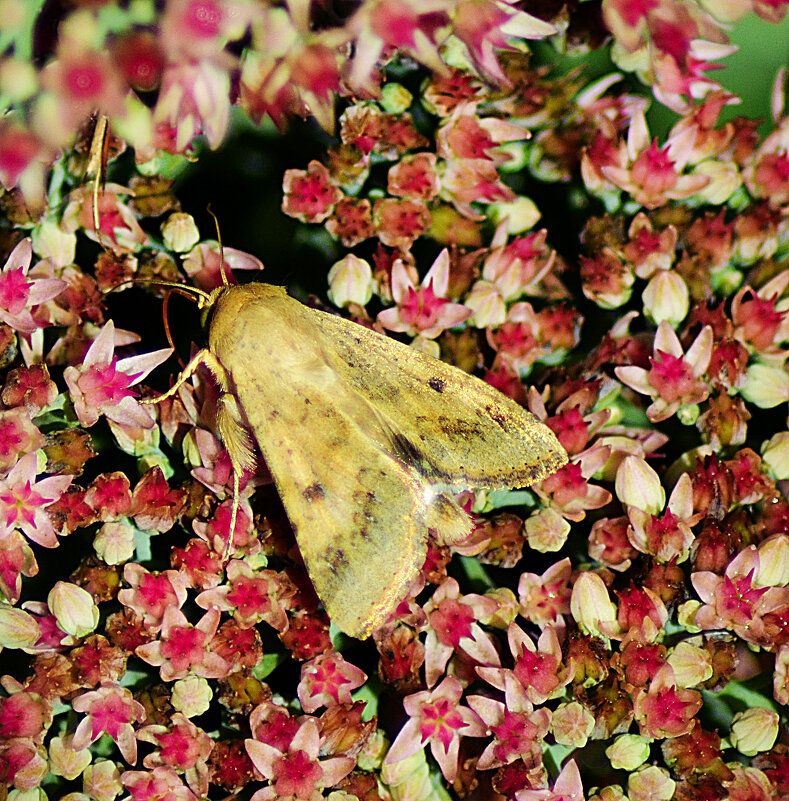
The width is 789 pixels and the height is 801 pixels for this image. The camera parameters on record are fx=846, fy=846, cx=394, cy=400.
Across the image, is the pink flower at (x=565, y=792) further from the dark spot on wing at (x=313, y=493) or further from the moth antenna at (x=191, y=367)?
the moth antenna at (x=191, y=367)

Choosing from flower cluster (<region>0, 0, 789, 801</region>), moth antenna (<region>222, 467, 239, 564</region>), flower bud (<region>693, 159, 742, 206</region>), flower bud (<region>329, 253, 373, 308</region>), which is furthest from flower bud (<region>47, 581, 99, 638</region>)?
flower bud (<region>693, 159, 742, 206</region>)

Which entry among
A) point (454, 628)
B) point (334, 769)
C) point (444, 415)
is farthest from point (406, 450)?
point (334, 769)

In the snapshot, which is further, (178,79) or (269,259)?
(269,259)

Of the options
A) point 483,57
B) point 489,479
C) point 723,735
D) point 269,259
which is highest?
point 483,57

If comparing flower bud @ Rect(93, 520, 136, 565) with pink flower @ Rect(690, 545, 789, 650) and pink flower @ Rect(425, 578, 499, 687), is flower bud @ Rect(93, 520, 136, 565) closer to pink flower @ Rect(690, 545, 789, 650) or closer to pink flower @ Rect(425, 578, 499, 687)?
pink flower @ Rect(425, 578, 499, 687)

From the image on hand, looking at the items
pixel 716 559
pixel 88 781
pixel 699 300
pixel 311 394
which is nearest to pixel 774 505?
pixel 716 559

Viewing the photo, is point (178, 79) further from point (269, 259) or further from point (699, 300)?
point (699, 300)

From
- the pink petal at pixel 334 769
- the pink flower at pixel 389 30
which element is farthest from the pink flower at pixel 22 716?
the pink flower at pixel 389 30
